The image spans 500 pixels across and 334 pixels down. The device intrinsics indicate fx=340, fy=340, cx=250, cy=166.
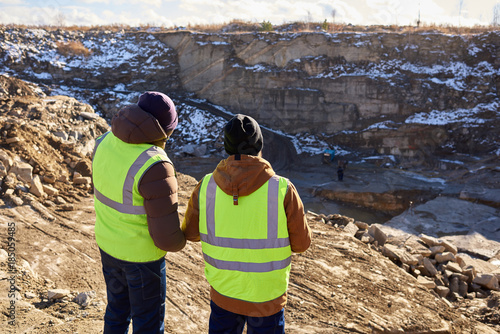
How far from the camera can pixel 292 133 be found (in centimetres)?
2047

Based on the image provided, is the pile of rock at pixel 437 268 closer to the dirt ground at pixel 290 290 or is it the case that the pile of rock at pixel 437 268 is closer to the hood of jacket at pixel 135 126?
the dirt ground at pixel 290 290

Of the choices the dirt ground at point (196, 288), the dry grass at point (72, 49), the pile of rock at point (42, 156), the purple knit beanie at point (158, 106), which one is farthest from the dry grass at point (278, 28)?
the purple knit beanie at point (158, 106)

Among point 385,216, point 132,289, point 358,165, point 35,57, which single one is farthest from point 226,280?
point 35,57

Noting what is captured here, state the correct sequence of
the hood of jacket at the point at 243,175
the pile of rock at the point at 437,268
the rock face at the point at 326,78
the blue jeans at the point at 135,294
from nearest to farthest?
1. the hood of jacket at the point at 243,175
2. the blue jeans at the point at 135,294
3. the pile of rock at the point at 437,268
4. the rock face at the point at 326,78

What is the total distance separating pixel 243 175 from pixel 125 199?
75 cm

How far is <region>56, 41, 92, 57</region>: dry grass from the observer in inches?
875

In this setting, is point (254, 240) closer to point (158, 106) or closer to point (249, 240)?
point (249, 240)

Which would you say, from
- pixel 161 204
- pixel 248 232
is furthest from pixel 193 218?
pixel 248 232

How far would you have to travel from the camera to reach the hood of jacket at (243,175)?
186cm

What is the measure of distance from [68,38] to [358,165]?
21368 millimetres

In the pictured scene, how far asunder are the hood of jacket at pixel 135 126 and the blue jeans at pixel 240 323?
1.11m

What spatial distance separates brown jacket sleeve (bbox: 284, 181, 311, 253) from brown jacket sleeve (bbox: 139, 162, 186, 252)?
68cm

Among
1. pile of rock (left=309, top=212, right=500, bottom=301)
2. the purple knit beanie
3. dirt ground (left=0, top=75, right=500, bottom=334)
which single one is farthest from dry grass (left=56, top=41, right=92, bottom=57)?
the purple knit beanie

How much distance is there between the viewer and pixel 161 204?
1974 millimetres
